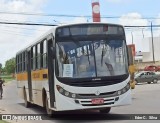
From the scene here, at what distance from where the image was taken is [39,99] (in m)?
17.9

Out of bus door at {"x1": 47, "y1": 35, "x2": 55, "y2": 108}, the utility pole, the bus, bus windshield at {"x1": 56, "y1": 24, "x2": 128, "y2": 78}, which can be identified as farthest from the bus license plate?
the utility pole

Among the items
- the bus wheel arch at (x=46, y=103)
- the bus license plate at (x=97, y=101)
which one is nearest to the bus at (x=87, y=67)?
the bus license plate at (x=97, y=101)

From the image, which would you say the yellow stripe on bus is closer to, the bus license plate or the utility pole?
the bus license plate

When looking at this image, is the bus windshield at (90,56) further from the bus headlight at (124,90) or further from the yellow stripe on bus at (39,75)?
the yellow stripe on bus at (39,75)

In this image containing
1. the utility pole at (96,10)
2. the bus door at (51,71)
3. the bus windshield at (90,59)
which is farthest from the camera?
the utility pole at (96,10)

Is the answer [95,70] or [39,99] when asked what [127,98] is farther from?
[39,99]

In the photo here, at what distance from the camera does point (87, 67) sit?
14312 mm

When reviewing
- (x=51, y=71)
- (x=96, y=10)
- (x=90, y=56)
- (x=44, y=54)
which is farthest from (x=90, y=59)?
(x=96, y=10)

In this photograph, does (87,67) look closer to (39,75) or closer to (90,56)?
(90,56)

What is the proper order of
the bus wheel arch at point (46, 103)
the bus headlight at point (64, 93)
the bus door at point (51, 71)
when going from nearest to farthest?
the bus headlight at point (64, 93)
the bus door at point (51, 71)
the bus wheel arch at point (46, 103)

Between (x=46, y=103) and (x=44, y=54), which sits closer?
(x=44, y=54)

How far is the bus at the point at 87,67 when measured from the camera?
14.2m

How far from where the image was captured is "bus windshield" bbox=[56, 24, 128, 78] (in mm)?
14289

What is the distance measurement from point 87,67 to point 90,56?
0.39 m
